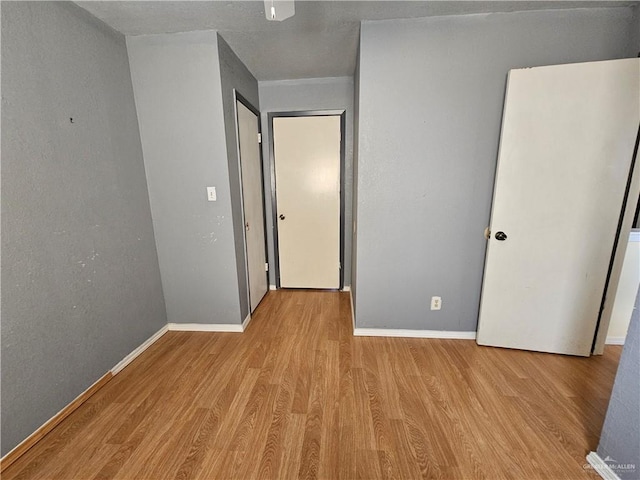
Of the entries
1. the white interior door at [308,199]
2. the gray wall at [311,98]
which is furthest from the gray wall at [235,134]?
the white interior door at [308,199]

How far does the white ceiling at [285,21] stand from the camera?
1.51 meters

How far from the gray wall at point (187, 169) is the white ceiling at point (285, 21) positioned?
0.47ft

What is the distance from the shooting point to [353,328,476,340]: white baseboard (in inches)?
80.0

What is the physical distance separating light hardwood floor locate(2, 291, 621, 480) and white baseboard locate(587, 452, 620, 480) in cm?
4

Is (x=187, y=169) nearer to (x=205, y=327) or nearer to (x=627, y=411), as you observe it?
(x=205, y=327)

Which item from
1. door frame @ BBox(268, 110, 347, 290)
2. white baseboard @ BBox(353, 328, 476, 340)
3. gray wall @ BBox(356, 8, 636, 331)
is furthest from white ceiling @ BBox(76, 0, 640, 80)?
white baseboard @ BBox(353, 328, 476, 340)

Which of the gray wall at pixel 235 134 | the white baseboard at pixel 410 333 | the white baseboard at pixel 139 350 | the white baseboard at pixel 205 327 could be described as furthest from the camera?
the white baseboard at pixel 205 327

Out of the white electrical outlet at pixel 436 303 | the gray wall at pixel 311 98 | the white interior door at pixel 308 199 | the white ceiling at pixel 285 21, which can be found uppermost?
the white ceiling at pixel 285 21

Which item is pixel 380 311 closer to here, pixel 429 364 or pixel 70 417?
pixel 429 364

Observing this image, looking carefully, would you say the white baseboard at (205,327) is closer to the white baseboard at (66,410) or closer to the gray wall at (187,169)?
the gray wall at (187,169)

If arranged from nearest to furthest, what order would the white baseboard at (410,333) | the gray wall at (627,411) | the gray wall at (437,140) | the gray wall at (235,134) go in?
the gray wall at (627,411)
the gray wall at (437,140)
the gray wall at (235,134)
the white baseboard at (410,333)

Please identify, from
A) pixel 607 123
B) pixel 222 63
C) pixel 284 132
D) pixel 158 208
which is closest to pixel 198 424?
pixel 158 208

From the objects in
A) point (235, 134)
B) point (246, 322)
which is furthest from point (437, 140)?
point (246, 322)

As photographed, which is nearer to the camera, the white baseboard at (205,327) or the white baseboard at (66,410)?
the white baseboard at (66,410)
